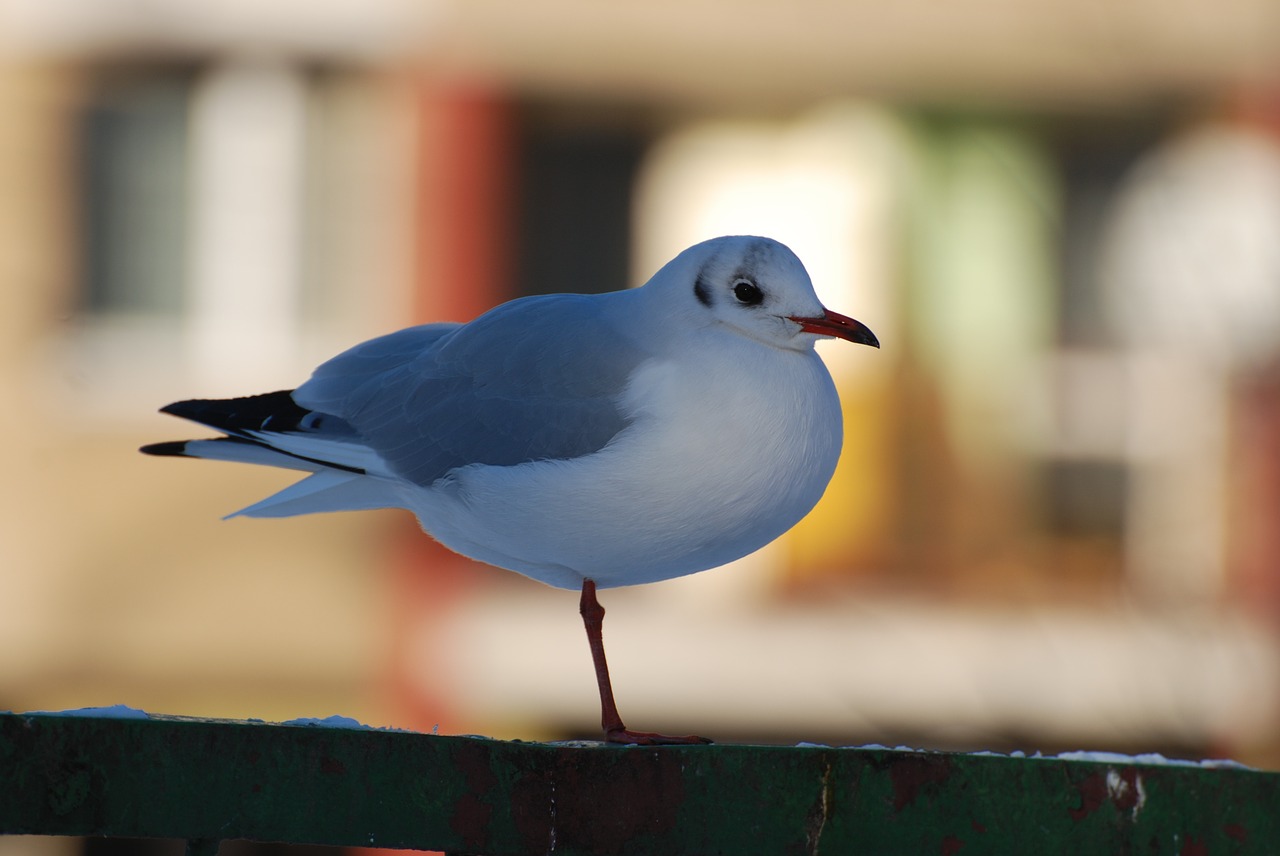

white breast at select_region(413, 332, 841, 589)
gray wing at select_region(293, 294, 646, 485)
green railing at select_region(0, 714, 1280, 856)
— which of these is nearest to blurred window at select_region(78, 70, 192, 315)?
gray wing at select_region(293, 294, 646, 485)

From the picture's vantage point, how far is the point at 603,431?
2.71 meters

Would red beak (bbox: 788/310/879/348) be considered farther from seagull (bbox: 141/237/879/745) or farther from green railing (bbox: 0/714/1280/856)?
green railing (bbox: 0/714/1280/856)

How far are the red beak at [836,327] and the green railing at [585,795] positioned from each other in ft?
2.31

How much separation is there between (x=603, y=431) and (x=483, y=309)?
6741 mm

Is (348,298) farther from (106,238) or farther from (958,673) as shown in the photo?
(958,673)

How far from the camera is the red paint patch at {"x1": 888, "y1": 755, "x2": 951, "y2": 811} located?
2.15m

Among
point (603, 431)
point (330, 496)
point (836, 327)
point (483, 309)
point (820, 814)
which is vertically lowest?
point (820, 814)

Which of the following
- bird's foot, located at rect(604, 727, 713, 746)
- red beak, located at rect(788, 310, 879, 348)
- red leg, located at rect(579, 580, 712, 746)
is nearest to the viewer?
bird's foot, located at rect(604, 727, 713, 746)

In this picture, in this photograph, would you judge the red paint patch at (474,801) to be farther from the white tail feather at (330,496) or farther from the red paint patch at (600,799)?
the white tail feather at (330,496)

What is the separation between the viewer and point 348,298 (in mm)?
9984

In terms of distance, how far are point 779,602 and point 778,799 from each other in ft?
25.7

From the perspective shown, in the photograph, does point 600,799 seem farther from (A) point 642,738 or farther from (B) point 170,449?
(B) point 170,449

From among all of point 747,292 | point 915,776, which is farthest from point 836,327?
point 915,776

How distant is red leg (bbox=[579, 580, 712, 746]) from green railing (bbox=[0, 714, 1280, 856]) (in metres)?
0.30
